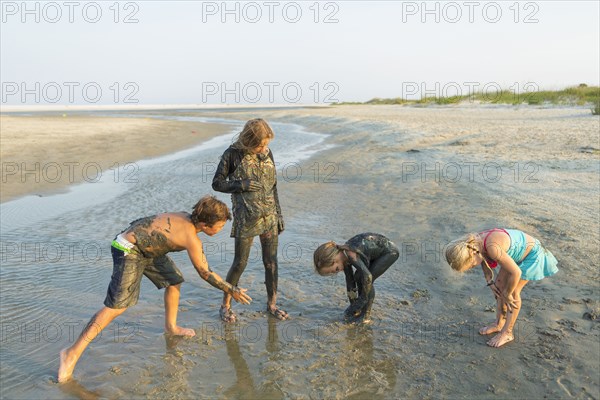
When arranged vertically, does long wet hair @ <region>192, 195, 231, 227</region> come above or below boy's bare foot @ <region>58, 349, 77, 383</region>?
above

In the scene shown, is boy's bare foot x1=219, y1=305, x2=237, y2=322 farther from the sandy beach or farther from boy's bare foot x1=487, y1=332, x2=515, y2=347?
boy's bare foot x1=487, y1=332, x2=515, y2=347

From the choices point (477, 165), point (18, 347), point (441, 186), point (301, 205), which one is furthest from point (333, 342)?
point (477, 165)

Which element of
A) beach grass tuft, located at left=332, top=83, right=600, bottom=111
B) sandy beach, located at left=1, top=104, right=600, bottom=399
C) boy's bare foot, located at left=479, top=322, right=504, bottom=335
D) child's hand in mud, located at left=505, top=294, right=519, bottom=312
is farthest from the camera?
beach grass tuft, located at left=332, top=83, right=600, bottom=111

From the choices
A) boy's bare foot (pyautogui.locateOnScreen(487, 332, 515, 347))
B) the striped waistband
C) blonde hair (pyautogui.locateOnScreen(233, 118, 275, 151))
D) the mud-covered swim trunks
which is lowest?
boy's bare foot (pyautogui.locateOnScreen(487, 332, 515, 347))

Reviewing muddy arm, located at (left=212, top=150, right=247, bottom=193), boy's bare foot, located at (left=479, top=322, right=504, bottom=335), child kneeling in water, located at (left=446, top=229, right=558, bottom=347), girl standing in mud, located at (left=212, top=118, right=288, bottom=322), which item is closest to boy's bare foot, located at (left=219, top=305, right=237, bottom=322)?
girl standing in mud, located at (left=212, top=118, right=288, bottom=322)

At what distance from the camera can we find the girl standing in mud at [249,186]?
161 inches

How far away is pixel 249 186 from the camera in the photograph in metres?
4.13

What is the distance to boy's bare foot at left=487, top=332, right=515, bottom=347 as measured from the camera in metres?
3.75

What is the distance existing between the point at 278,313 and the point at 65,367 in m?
1.79

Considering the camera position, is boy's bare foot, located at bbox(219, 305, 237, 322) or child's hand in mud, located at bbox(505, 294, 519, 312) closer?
child's hand in mud, located at bbox(505, 294, 519, 312)

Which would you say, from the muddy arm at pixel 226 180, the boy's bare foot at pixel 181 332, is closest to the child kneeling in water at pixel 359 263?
the muddy arm at pixel 226 180

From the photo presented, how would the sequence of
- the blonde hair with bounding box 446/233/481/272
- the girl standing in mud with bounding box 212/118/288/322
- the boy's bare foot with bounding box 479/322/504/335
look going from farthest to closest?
1. the girl standing in mud with bounding box 212/118/288/322
2. the boy's bare foot with bounding box 479/322/504/335
3. the blonde hair with bounding box 446/233/481/272

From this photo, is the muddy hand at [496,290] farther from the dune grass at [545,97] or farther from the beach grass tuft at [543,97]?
the dune grass at [545,97]

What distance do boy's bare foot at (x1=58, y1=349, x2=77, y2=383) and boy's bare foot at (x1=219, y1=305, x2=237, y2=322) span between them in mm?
1310
